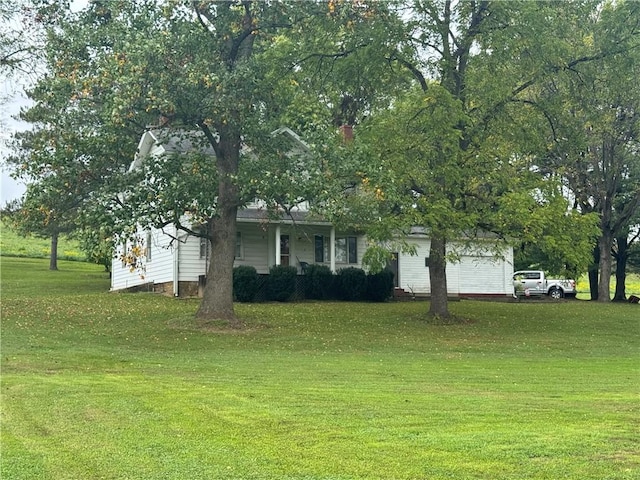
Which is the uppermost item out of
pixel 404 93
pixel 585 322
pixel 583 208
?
pixel 404 93

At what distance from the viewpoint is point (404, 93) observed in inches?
919

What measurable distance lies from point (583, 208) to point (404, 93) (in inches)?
718

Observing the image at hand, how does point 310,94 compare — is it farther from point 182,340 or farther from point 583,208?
point 583,208

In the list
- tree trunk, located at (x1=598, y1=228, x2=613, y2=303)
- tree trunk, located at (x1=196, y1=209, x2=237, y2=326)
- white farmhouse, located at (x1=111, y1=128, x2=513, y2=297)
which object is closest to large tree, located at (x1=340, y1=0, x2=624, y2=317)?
tree trunk, located at (x1=196, y1=209, x2=237, y2=326)

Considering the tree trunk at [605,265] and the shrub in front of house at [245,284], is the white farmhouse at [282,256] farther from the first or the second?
the tree trunk at [605,265]

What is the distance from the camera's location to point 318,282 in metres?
29.5

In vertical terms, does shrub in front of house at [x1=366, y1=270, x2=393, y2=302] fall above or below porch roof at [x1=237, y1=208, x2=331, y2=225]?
below

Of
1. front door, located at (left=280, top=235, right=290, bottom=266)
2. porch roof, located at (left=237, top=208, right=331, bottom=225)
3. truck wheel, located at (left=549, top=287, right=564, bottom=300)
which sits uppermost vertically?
porch roof, located at (left=237, top=208, right=331, bottom=225)

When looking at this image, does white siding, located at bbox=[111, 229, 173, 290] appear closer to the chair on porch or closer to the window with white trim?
the chair on porch

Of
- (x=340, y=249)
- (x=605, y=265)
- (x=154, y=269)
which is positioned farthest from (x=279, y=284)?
(x=605, y=265)

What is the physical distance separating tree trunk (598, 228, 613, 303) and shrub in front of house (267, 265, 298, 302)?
666 inches

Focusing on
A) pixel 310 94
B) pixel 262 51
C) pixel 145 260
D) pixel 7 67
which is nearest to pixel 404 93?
pixel 310 94

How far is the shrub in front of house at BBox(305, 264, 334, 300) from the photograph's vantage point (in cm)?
2944

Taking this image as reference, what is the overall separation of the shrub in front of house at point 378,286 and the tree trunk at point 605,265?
12.4 m
